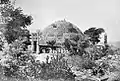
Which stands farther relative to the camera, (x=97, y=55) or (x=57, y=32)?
(x=57, y=32)

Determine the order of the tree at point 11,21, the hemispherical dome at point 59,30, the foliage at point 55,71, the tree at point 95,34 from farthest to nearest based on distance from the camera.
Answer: the tree at point 95,34 < the hemispherical dome at point 59,30 < the tree at point 11,21 < the foliage at point 55,71

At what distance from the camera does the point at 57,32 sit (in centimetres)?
3784

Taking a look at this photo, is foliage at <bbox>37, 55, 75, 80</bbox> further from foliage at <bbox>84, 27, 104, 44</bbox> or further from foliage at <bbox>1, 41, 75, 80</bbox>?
foliage at <bbox>84, 27, 104, 44</bbox>

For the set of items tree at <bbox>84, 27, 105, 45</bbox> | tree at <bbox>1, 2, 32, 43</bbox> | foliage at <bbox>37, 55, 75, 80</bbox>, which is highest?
tree at <bbox>84, 27, 105, 45</bbox>

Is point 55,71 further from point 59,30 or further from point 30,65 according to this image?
point 59,30

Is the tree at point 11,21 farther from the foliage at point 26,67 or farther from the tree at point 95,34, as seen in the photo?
the tree at point 95,34

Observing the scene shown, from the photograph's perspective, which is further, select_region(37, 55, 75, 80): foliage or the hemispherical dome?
the hemispherical dome

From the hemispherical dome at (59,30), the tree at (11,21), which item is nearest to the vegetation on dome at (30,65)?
the tree at (11,21)

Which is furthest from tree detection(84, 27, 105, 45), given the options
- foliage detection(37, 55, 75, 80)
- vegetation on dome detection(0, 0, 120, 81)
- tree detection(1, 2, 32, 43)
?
foliage detection(37, 55, 75, 80)

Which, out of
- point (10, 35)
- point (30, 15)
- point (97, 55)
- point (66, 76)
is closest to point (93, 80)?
point (66, 76)

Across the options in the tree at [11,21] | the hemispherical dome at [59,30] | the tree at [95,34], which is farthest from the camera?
the tree at [95,34]

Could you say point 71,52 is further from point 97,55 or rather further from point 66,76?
point 66,76

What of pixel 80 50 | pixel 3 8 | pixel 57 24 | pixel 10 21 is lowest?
pixel 80 50

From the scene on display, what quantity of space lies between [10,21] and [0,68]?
4.77 m
